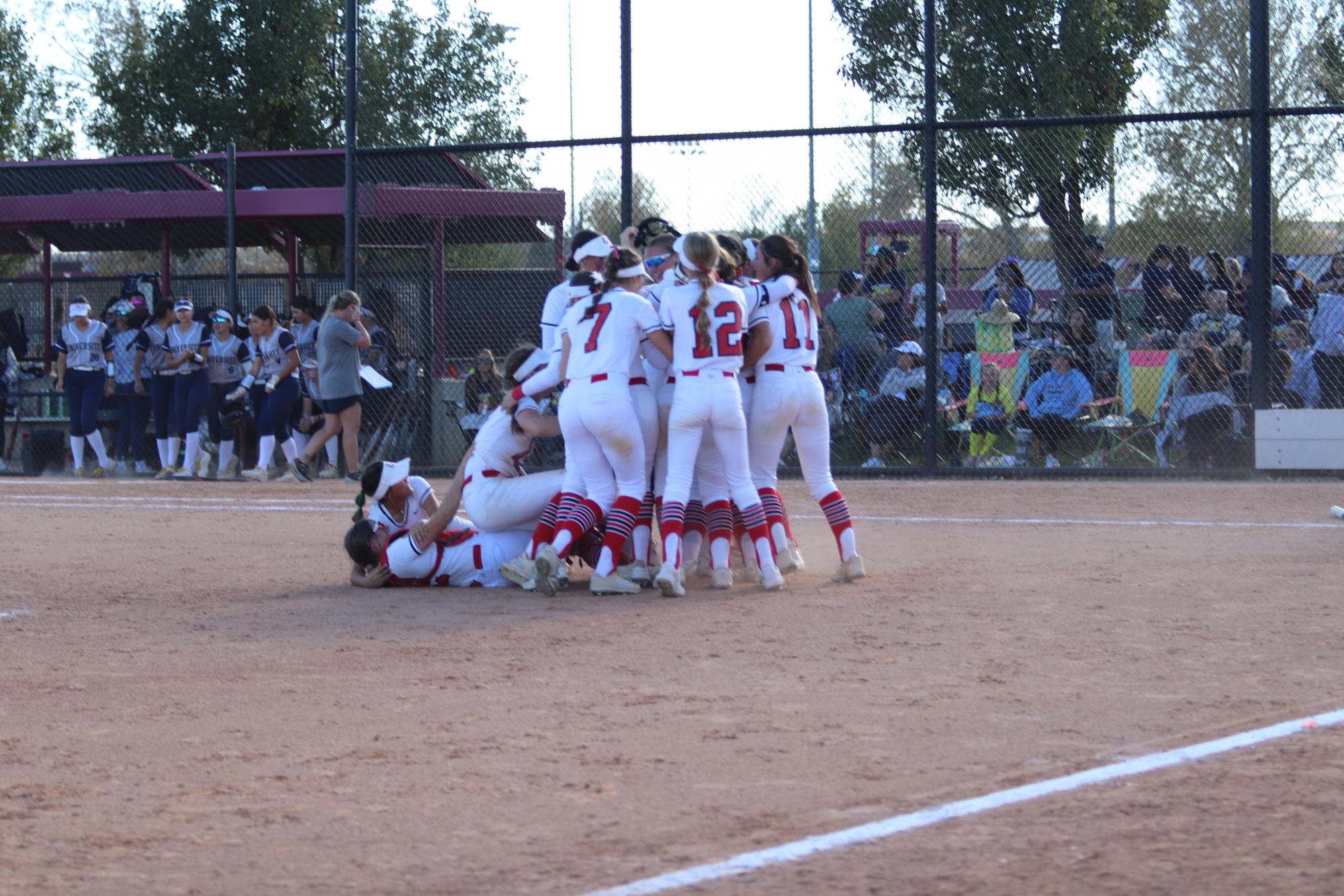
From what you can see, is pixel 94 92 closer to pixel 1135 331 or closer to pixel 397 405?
pixel 397 405

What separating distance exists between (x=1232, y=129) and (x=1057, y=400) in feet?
8.89


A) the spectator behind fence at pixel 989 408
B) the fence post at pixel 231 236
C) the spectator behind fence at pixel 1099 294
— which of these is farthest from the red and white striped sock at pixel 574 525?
the fence post at pixel 231 236

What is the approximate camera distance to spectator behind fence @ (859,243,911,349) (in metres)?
13.4

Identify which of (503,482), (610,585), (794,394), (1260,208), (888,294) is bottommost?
(610,585)

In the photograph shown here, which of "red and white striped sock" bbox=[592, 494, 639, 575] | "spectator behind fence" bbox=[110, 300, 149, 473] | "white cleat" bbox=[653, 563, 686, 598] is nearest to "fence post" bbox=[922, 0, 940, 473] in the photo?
"red and white striped sock" bbox=[592, 494, 639, 575]

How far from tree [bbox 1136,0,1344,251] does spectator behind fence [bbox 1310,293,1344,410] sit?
89 centimetres

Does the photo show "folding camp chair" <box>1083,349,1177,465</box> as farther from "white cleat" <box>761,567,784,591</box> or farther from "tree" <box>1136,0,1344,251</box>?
"white cleat" <box>761,567,784,591</box>

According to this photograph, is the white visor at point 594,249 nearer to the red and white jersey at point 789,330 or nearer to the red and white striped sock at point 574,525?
the red and white jersey at point 789,330

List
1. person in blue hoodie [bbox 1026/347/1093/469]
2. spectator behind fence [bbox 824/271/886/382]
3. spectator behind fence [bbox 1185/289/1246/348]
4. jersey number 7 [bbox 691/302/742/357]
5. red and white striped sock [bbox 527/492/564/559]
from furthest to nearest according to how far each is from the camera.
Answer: spectator behind fence [bbox 824/271/886/382]
person in blue hoodie [bbox 1026/347/1093/469]
spectator behind fence [bbox 1185/289/1246/348]
red and white striped sock [bbox 527/492/564/559]
jersey number 7 [bbox 691/302/742/357]

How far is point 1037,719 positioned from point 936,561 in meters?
3.68

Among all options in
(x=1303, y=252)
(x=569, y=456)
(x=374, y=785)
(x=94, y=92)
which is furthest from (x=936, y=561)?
(x=94, y=92)

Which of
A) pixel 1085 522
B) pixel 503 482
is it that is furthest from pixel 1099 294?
pixel 503 482

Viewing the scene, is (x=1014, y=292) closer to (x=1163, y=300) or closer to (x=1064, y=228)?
(x=1064, y=228)

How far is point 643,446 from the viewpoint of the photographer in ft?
24.4
